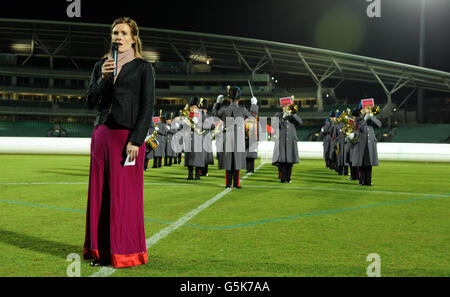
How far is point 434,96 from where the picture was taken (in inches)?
2753

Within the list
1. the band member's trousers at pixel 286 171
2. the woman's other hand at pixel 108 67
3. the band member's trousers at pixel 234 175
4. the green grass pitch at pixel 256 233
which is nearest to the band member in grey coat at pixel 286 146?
the band member's trousers at pixel 286 171

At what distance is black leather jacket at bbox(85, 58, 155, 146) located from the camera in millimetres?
3635

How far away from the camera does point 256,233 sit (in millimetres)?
5273

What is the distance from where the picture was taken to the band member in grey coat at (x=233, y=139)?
32.7 feet

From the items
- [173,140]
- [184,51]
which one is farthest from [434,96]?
[173,140]

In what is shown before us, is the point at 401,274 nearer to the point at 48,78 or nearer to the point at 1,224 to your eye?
the point at 1,224

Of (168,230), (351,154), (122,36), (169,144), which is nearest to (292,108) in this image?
(351,154)

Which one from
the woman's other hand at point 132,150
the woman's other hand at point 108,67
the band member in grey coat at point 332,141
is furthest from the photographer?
the band member in grey coat at point 332,141

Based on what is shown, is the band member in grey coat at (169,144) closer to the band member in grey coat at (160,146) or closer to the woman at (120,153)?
the band member in grey coat at (160,146)

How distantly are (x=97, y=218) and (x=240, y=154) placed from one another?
6503 mm

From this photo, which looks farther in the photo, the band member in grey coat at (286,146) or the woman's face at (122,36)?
the band member in grey coat at (286,146)

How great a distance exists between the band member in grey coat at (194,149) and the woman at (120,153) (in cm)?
829

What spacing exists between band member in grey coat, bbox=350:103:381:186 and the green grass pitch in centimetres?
154
